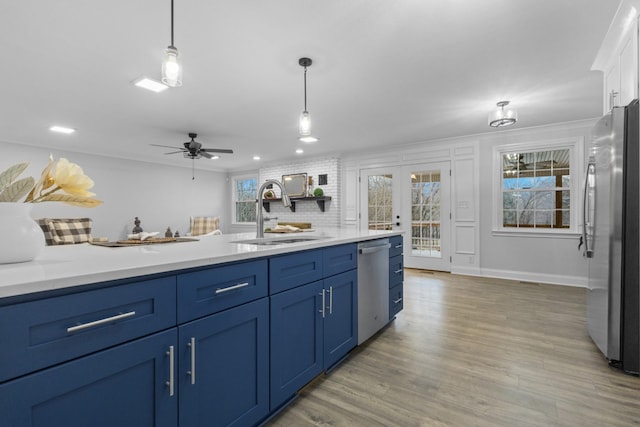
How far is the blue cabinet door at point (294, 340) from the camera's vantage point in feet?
4.93

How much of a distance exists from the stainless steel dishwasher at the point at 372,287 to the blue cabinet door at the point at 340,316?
0.31ft

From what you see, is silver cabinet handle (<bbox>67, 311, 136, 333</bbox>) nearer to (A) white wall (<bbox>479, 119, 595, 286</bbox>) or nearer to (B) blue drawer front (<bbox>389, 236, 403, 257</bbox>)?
(B) blue drawer front (<bbox>389, 236, 403, 257</bbox>)

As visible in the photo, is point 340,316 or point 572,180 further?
point 572,180

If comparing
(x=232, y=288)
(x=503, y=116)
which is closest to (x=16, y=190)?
(x=232, y=288)

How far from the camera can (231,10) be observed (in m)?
1.97

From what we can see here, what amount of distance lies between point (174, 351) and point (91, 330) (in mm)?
286

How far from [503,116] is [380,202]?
2799 millimetres

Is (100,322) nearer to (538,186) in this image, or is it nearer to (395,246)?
(395,246)

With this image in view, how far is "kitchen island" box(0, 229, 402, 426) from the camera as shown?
2.55 ft

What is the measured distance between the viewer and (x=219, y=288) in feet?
4.07

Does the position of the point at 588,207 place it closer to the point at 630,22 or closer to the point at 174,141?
the point at 630,22

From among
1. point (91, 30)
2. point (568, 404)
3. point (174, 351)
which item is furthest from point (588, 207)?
point (91, 30)

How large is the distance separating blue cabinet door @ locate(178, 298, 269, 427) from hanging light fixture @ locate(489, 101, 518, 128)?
12.0 feet

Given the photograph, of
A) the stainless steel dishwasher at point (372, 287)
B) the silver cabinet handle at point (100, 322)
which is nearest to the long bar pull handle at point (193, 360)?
the silver cabinet handle at point (100, 322)
